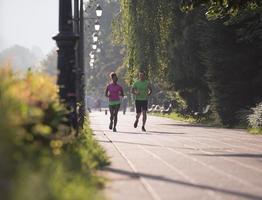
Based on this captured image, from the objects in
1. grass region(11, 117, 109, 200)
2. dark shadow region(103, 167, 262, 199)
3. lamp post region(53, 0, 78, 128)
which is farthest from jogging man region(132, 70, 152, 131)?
grass region(11, 117, 109, 200)

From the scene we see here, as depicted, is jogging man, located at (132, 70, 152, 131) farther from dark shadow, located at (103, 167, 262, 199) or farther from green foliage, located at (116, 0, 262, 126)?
dark shadow, located at (103, 167, 262, 199)

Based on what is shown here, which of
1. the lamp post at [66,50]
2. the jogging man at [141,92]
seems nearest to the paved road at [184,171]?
the lamp post at [66,50]

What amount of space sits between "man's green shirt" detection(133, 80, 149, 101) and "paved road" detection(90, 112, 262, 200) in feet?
23.9

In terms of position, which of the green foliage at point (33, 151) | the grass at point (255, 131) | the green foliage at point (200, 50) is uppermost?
the green foliage at point (200, 50)

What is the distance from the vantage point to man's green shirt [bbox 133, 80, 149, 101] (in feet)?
75.2

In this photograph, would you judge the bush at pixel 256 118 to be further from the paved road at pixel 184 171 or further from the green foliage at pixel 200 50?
the paved road at pixel 184 171

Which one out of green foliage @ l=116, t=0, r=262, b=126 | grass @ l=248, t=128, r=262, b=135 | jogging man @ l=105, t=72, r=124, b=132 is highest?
green foliage @ l=116, t=0, r=262, b=126

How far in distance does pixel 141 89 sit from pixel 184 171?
1321 centimetres

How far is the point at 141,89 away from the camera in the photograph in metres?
22.9

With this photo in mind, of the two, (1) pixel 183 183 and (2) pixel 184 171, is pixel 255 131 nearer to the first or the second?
(2) pixel 184 171

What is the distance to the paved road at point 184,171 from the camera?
25.2 feet

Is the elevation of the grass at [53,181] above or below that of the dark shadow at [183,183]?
above

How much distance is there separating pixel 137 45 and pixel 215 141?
45.8 feet

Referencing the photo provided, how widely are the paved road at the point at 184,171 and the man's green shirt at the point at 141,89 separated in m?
7.28
